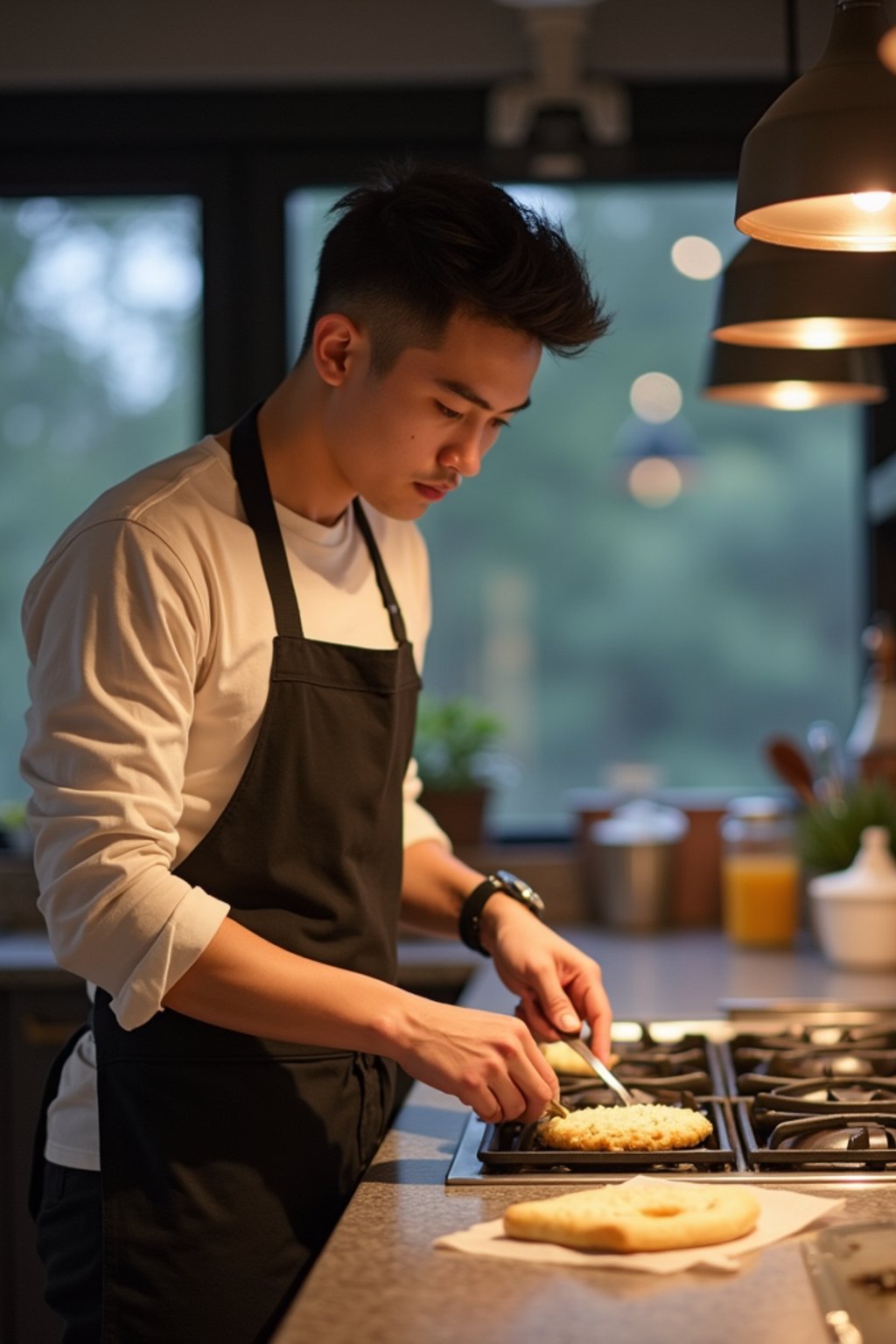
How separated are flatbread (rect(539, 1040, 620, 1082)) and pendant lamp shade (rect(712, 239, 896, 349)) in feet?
2.82

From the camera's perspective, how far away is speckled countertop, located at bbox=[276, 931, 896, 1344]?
3.45 feet

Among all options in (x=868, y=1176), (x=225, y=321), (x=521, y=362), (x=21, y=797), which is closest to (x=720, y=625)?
(x=225, y=321)

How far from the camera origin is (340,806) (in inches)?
65.1

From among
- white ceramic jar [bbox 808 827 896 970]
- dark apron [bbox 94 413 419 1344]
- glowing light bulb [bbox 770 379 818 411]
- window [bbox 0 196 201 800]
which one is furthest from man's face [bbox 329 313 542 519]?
window [bbox 0 196 201 800]

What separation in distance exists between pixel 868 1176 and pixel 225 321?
8.15ft

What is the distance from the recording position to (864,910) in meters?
2.60

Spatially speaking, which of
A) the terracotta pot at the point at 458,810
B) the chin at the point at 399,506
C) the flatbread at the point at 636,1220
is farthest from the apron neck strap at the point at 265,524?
the terracotta pot at the point at 458,810

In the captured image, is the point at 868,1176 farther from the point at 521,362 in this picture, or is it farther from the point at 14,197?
the point at 14,197

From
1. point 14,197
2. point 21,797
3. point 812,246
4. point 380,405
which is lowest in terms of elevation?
point 21,797

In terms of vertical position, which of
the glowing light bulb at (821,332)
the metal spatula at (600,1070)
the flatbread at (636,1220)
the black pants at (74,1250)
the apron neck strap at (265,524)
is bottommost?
the black pants at (74,1250)

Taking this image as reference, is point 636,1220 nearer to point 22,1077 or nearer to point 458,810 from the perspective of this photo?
point 22,1077

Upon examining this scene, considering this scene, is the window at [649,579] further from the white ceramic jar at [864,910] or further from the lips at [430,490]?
the lips at [430,490]

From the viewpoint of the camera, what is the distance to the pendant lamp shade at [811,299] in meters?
1.86

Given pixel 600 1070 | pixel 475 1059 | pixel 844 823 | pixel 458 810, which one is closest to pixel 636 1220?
pixel 475 1059
